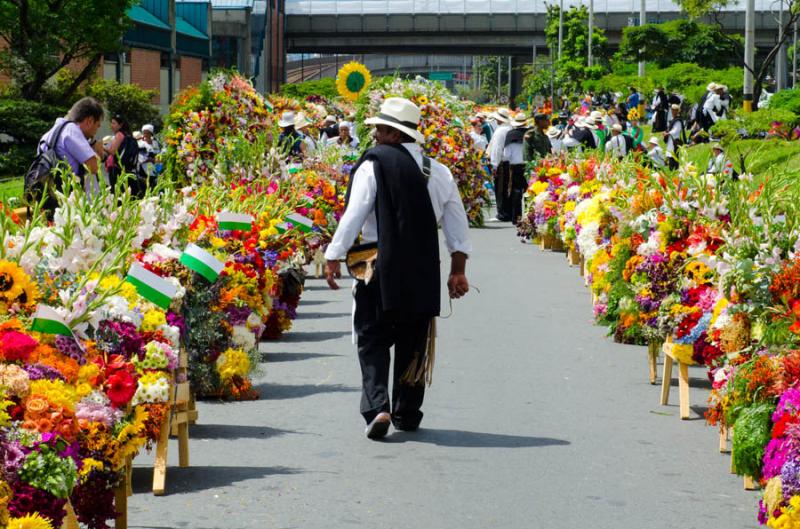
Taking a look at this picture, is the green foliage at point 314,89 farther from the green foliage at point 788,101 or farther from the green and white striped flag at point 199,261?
the green and white striped flag at point 199,261

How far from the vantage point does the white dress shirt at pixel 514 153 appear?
26.3 metres

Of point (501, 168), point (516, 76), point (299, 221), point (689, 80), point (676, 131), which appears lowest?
point (501, 168)

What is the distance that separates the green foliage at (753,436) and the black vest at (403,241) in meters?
2.28

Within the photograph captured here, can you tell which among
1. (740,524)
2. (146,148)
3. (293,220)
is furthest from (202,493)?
(146,148)

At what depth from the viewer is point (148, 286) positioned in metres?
6.84

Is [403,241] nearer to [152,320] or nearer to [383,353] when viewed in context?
[383,353]

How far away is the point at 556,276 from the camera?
1845 cm

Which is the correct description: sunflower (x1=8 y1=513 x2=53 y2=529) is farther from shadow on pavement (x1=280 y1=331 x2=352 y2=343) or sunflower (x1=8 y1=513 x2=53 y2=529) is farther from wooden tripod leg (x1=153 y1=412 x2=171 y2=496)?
shadow on pavement (x1=280 y1=331 x2=352 y2=343)

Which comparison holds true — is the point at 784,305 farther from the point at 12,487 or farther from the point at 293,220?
the point at 293,220

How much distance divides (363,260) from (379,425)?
920 mm

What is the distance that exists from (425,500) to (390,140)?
7.98 ft

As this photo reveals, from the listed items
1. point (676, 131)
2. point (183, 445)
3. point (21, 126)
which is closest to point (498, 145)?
point (676, 131)

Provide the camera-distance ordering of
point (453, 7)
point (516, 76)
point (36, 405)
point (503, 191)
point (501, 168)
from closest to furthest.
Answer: point (36, 405)
point (501, 168)
point (503, 191)
point (453, 7)
point (516, 76)

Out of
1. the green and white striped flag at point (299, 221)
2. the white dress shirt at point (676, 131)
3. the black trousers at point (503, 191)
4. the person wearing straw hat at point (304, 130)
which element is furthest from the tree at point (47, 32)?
the green and white striped flag at point (299, 221)
